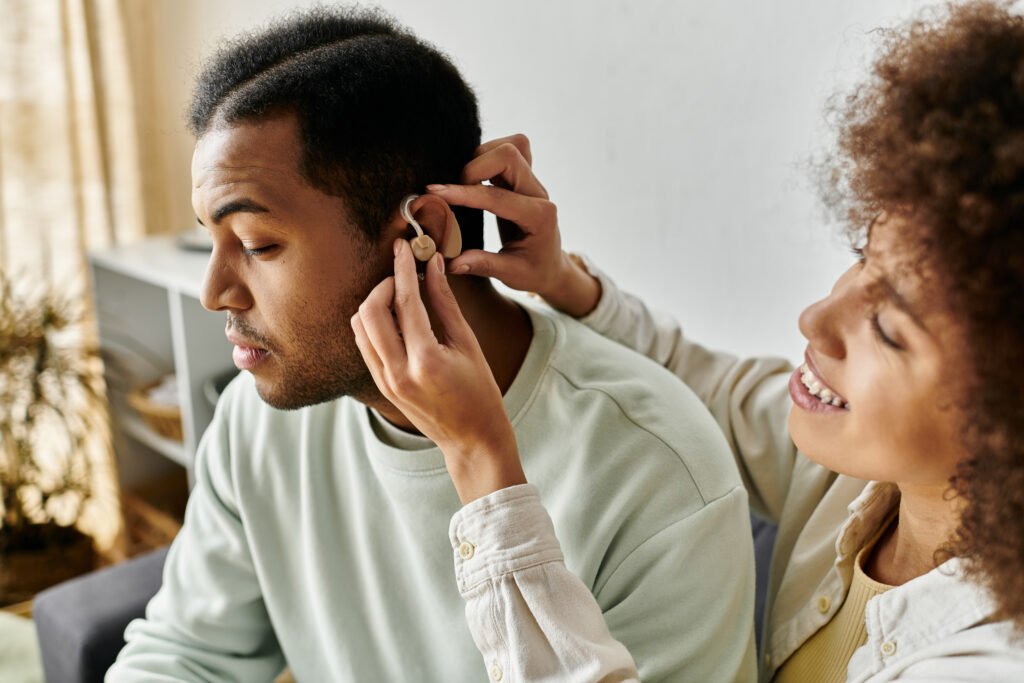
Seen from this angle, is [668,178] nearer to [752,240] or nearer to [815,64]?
[752,240]

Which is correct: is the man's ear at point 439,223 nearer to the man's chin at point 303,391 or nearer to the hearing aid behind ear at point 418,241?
the hearing aid behind ear at point 418,241

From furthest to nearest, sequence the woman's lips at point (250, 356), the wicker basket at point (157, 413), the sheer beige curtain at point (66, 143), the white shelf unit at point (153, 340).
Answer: the sheer beige curtain at point (66, 143)
the wicker basket at point (157, 413)
the white shelf unit at point (153, 340)
the woman's lips at point (250, 356)

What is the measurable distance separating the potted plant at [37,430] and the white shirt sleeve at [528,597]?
70.2 inches

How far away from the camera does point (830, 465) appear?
965 millimetres

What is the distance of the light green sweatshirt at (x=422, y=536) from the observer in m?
1.08

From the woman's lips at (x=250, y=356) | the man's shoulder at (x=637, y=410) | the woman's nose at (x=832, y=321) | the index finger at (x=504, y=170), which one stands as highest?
the index finger at (x=504, y=170)

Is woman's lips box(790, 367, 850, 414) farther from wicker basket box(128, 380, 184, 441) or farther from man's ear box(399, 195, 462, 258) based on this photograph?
wicker basket box(128, 380, 184, 441)

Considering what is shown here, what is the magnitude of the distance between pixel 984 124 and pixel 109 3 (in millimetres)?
2629

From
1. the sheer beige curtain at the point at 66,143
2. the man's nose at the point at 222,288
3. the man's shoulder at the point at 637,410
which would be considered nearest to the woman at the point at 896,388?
the man's shoulder at the point at 637,410

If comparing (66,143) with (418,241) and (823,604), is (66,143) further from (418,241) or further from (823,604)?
(823,604)

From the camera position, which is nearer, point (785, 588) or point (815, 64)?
A: point (785, 588)

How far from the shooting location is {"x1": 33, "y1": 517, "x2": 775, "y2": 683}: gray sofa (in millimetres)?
1532

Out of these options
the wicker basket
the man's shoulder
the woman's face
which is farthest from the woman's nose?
the wicker basket

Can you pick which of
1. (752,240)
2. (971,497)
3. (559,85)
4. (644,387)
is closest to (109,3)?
(559,85)
